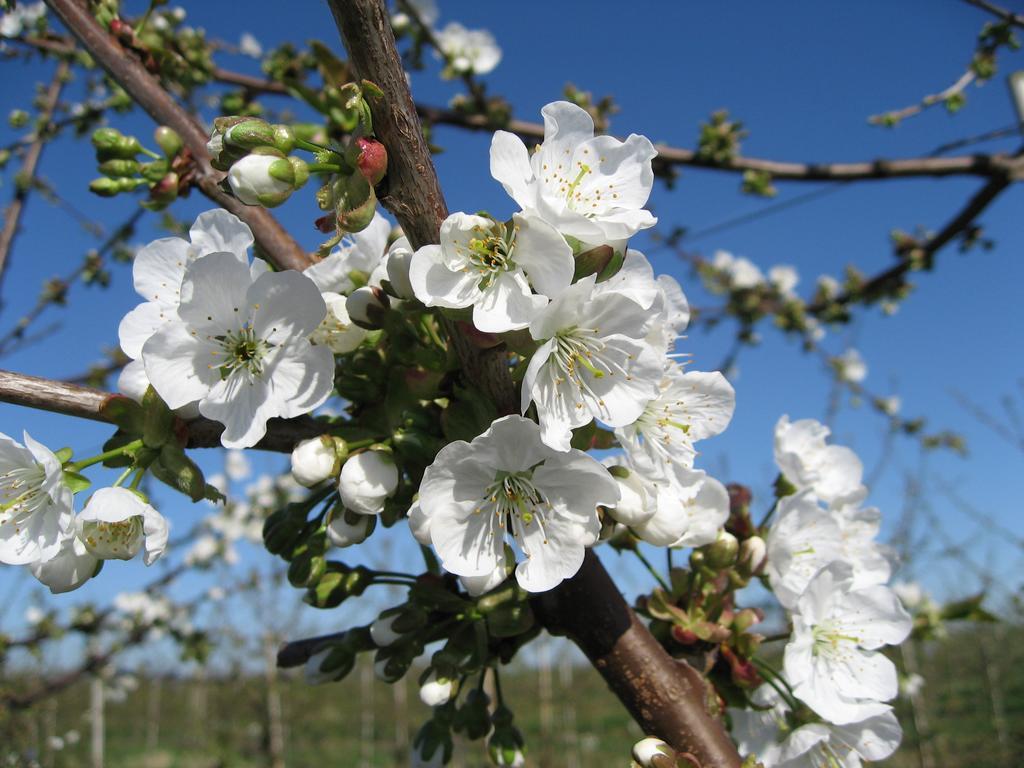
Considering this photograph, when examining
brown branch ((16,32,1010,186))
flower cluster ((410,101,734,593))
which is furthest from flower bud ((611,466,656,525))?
brown branch ((16,32,1010,186))

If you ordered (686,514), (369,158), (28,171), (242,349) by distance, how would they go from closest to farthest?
(369,158) < (242,349) < (686,514) < (28,171)

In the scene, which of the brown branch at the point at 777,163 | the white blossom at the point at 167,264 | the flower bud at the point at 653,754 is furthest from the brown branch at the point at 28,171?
the flower bud at the point at 653,754

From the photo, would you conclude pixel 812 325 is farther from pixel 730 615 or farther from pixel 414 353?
pixel 414 353

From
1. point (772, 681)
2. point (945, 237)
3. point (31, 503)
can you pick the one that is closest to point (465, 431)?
point (31, 503)

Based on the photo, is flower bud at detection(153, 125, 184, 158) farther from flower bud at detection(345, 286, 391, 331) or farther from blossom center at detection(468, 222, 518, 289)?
blossom center at detection(468, 222, 518, 289)

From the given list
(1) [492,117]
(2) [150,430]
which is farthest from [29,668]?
(2) [150,430]

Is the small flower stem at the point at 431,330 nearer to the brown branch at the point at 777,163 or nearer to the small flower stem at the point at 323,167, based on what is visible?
the small flower stem at the point at 323,167

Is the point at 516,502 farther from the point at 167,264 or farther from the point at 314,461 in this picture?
the point at 167,264
